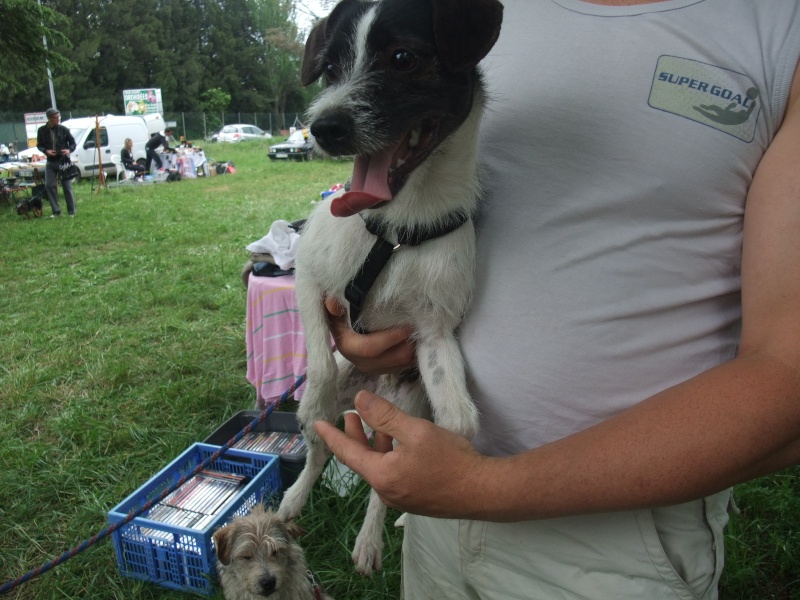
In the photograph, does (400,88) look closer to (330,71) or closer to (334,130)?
(334,130)

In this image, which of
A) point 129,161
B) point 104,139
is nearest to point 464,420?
point 129,161

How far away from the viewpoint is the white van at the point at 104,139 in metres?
19.8

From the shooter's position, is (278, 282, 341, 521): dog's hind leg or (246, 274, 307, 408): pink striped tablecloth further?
(246, 274, 307, 408): pink striped tablecloth

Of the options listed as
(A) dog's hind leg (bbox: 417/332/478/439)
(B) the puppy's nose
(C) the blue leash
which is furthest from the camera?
(B) the puppy's nose

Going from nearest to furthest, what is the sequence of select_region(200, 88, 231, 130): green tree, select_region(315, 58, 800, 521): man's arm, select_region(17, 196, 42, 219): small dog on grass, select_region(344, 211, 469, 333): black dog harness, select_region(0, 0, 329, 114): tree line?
select_region(315, 58, 800, 521): man's arm < select_region(344, 211, 469, 333): black dog harness < select_region(17, 196, 42, 219): small dog on grass < select_region(0, 0, 329, 114): tree line < select_region(200, 88, 231, 130): green tree

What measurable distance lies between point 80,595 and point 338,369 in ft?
5.95

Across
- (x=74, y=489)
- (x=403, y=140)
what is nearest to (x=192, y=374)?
(x=74, y=489)

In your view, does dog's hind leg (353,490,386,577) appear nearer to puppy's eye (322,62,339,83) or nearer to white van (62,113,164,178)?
puppy's eye (322,62,339,83)

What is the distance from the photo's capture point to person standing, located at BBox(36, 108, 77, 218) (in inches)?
483

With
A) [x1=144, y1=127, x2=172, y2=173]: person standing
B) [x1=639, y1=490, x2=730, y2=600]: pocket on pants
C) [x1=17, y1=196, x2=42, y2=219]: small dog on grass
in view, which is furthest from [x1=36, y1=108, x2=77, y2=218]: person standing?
[x1=639, y1=490, x2=730, y2=600]: pocket on pants

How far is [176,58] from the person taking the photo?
185 ft

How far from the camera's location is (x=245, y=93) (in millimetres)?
60844

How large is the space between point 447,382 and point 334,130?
688mm

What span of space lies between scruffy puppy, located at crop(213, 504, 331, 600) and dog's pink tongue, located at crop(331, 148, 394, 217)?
1571 millimetres
